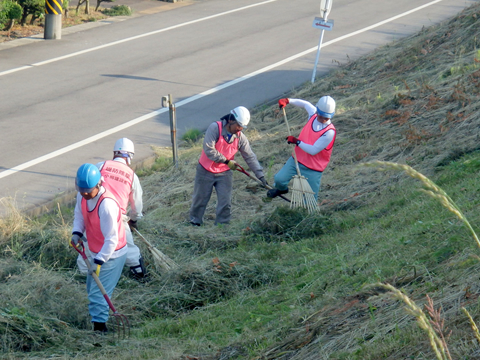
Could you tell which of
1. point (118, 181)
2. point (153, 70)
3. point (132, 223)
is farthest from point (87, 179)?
point (153, 70)

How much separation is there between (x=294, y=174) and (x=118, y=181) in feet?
9.29

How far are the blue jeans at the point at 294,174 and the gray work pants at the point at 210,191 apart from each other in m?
0.71

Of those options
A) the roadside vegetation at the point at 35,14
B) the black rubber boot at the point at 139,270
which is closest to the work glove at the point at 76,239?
the black rubber boot at the point at 139,270

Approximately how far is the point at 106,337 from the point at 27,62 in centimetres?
1318

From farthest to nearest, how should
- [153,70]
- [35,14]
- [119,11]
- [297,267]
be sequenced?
[119,11]
[35,14]
[153,70]
[297,267]

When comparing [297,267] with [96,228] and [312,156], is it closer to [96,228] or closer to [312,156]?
[96,228]

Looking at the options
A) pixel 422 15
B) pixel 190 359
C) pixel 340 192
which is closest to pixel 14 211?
pixel 190 359

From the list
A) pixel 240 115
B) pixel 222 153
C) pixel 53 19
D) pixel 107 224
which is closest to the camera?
pixel 107 224

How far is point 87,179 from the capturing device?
501 cm

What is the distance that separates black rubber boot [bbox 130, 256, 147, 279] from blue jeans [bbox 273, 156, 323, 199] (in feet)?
8.39

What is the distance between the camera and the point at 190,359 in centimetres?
437

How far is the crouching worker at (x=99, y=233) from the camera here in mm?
5098

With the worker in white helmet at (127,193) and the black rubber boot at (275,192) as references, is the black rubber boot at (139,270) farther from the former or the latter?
the black rubber boot at (275,192)

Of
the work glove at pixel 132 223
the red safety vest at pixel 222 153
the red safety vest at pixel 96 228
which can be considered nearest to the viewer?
the red safety vest at pixel 96 228
